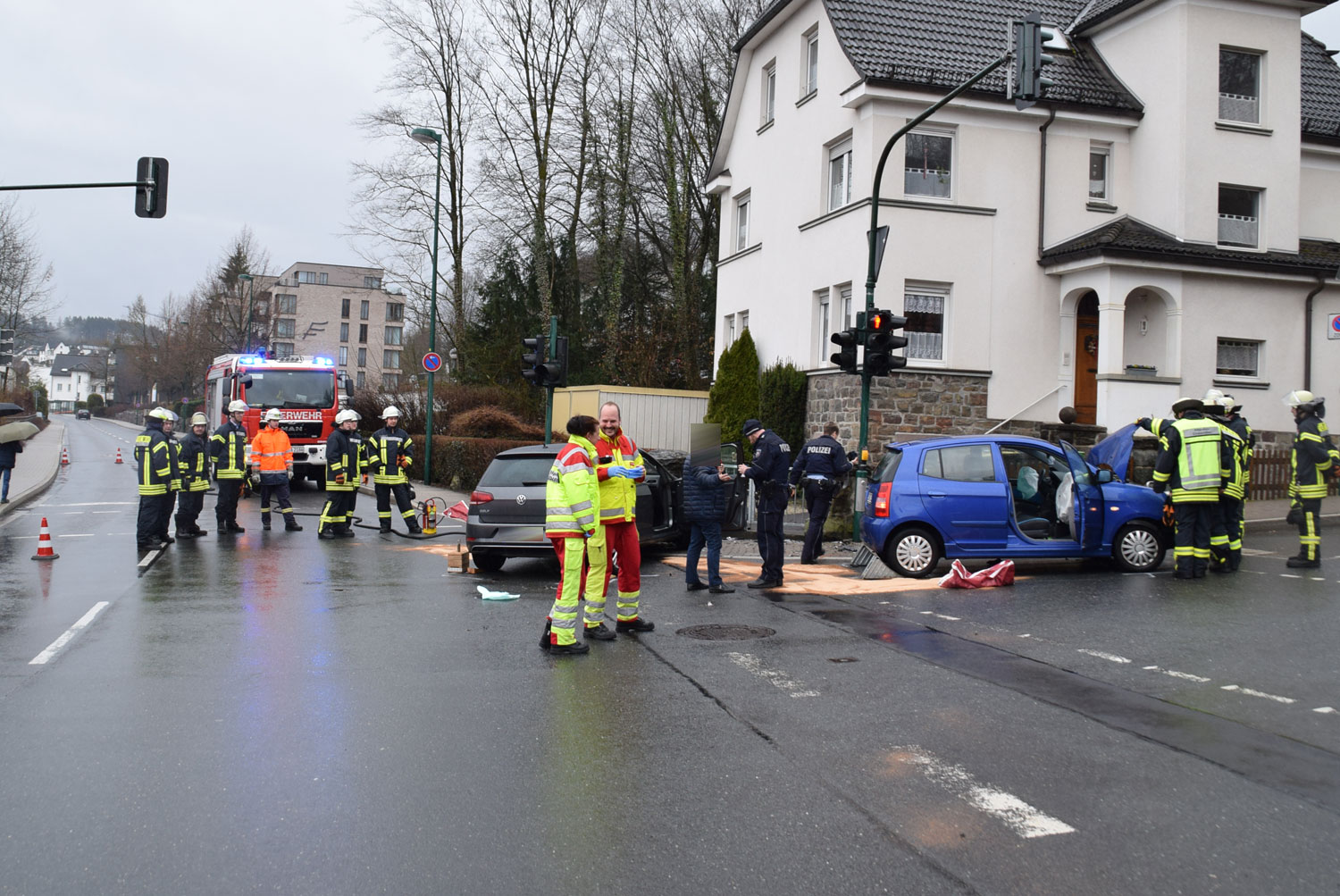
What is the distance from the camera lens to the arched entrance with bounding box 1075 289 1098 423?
2139 centimetres

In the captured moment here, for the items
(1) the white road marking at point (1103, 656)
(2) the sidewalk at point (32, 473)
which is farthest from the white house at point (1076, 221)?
(2) the sidewalk at point (32, 473)

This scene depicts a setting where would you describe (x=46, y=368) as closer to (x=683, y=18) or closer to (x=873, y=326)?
(x=683, y=18)

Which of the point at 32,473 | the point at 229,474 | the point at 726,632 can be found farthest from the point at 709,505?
the point at 32,473

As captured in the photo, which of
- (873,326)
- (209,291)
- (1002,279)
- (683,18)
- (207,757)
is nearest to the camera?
(207,757)

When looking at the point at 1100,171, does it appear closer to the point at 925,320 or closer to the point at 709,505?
the point at 925,320

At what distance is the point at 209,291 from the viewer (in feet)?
224

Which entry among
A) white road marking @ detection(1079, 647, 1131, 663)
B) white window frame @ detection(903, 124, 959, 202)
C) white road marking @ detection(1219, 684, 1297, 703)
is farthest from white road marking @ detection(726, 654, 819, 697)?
white window frame @ detection(903, 124, 959, 202)

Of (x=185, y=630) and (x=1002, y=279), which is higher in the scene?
(x=1002, y=279)

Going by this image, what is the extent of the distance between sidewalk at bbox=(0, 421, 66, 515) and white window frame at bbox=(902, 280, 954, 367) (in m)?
16.4

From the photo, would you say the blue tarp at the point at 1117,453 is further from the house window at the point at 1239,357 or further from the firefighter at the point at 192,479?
the firefighter at the point at 192,479

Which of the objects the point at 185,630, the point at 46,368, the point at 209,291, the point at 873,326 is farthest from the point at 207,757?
the point at 46,368

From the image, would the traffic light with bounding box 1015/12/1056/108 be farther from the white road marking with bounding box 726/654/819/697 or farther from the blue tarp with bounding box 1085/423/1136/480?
the white road marking with bounding box 726/654/819/697

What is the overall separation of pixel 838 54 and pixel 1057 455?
12732 millimetres

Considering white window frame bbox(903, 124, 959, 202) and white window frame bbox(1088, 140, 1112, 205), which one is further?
white window frame bbox(1088, 140, 1112, 205)
